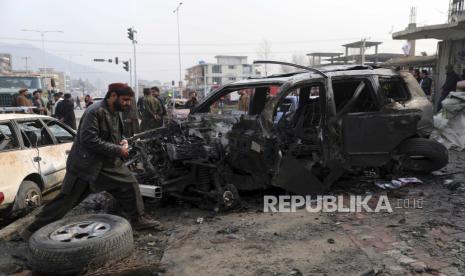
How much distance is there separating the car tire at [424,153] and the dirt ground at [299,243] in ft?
2.18

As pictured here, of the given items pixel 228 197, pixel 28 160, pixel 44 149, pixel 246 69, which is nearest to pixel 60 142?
pixel 44 149

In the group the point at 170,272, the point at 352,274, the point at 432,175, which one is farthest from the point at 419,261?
the point at 432,175

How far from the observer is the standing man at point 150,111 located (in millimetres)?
10849

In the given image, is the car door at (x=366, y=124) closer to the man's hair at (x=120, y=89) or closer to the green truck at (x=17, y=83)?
the man's hair at (x=120, y=89)

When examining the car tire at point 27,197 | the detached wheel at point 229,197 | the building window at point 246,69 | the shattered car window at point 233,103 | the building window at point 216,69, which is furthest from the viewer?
the building window at point 216,69

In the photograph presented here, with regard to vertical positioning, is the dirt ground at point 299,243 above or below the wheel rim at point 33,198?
below

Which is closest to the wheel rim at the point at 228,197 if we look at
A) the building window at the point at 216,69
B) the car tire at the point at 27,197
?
the car tire at the point at 27,197

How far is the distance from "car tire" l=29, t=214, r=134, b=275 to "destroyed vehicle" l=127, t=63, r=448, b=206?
3.33ft

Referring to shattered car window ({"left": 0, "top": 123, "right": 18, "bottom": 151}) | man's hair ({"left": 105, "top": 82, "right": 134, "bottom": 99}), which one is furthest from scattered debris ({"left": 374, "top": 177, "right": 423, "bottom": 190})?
shattered car window ({"left": 0, "top": 123, "right": 18, "bottom": 151})

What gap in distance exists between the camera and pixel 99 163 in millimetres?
4230

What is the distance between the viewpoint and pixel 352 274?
11.3ft

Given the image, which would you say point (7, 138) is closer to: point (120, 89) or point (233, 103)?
point (120, 89)

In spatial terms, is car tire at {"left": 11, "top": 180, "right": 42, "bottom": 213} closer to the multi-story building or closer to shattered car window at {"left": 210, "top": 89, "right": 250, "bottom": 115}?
shattered car window at {"left": 210, "top": 89, "right": 250, "bottom": 115}

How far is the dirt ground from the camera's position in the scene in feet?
11.7
